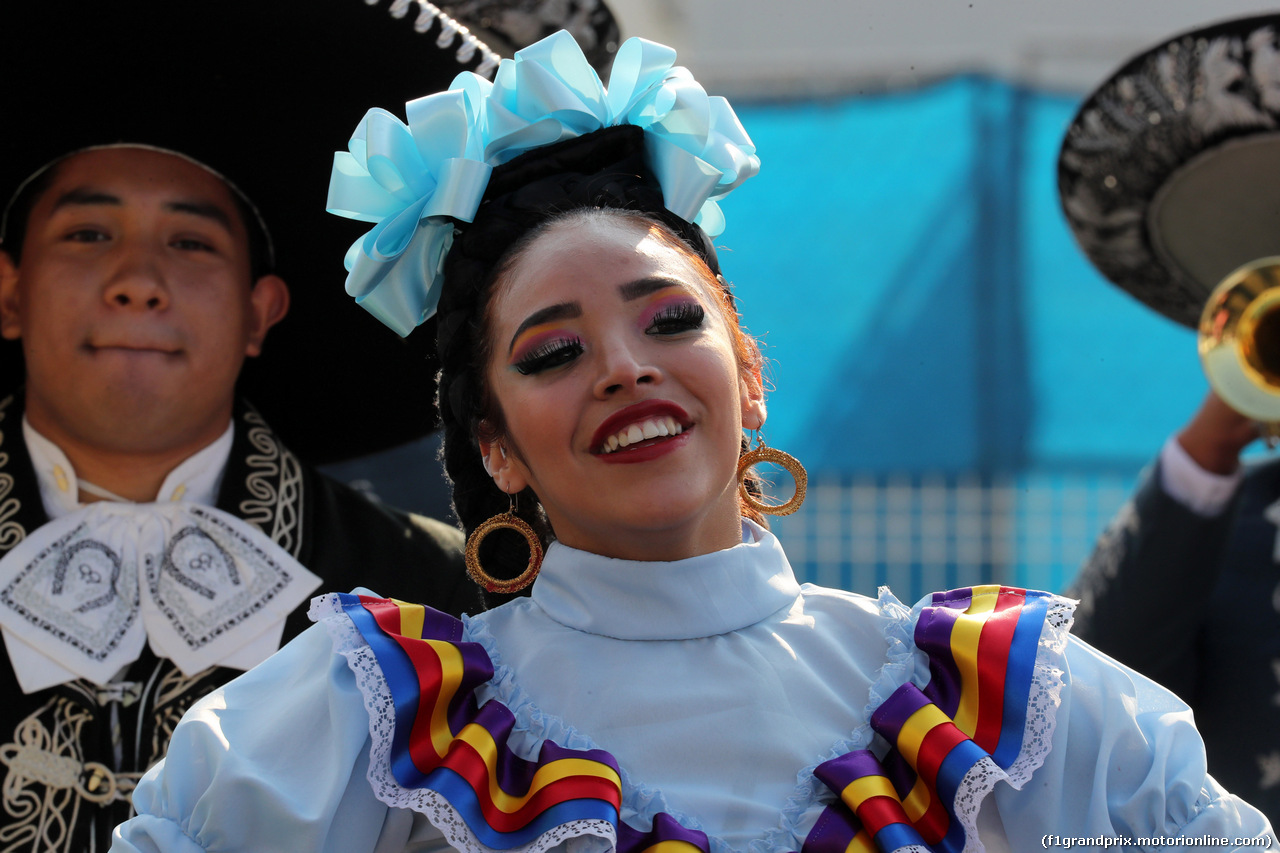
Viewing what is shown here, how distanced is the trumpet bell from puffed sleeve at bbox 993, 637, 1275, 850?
1.49 meters

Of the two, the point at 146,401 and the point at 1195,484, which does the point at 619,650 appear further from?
the point at 1195,484

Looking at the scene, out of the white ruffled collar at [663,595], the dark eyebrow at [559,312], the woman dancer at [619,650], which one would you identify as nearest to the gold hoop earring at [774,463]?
the woman dancer at [619,650]

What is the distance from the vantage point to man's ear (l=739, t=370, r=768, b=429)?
194cm

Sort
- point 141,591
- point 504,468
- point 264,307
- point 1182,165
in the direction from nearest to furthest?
point 504,468 → point 141,591 → point 264,307 → point 1182,165

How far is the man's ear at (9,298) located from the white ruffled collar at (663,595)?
1.36m

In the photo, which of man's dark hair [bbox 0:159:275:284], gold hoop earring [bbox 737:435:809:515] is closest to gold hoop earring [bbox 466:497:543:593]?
gold hoop earring [bbox 737:435:809:515]

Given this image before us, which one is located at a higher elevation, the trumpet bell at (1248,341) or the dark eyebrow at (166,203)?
the dark eyebrow at (166,203)

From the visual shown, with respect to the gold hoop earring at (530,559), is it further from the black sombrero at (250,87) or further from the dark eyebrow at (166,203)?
the dark eyebrow at (166,203)

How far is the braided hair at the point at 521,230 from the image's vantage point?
1.89 meters

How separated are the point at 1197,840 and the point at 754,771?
53cm

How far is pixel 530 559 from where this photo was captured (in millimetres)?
1974

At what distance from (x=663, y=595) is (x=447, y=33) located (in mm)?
1174

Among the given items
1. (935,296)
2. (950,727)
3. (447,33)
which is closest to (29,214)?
(447,33)

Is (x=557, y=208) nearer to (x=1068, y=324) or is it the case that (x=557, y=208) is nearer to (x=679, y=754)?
(x=679, y=754)
